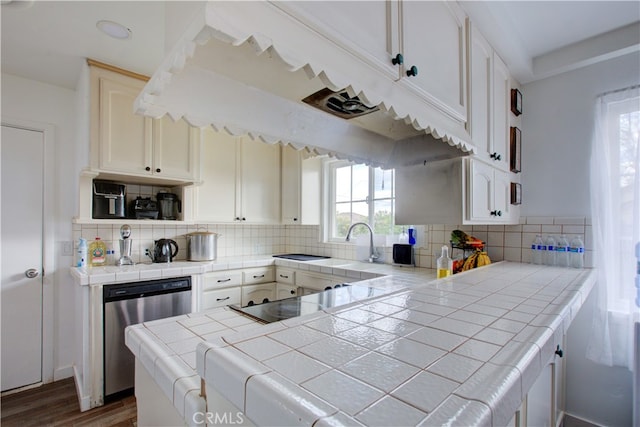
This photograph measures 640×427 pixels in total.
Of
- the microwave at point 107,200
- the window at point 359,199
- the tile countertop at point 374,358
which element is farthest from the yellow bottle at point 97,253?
the window at point 359,199

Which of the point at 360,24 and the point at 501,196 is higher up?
the point at 360,24

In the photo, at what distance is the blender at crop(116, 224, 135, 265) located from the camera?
2.37 metres

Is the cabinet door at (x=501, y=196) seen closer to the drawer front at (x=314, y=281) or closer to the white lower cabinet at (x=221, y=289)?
the drawer front at (x=314, y=281)

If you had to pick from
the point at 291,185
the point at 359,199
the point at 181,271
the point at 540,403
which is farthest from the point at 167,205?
the point at 540,403

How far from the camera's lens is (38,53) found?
6.44 ft

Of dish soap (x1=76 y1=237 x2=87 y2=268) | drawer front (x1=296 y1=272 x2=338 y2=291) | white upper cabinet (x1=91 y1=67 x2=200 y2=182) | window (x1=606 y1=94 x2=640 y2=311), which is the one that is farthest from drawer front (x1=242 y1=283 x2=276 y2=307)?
window (x1=606 y1=94 x2=640 y2=311)

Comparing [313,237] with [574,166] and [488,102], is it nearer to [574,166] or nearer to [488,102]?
[488,102]

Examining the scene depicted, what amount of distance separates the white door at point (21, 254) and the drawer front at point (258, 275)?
1.56 metres

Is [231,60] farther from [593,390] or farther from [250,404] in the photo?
[593,390]

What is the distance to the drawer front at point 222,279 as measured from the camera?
256 cm

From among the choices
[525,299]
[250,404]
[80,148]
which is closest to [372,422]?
[250,404]

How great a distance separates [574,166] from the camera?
1929 millimetres

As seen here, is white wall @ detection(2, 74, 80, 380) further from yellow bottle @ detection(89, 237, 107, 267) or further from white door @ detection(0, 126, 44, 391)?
yellow bottle @ detection(89, 237, 107, 267)

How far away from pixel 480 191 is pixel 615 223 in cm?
86
